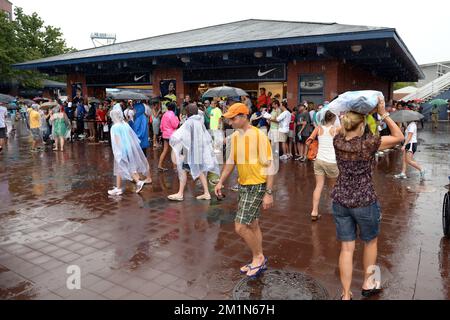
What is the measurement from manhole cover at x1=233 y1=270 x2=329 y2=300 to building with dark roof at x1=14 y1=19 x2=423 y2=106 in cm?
903

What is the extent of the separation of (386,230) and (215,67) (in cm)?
1152

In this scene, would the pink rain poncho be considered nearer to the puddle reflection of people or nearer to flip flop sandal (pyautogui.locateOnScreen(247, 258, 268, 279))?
flip flop sandal (pyautogui.locateOnScreen(247, 258, 268, 279))

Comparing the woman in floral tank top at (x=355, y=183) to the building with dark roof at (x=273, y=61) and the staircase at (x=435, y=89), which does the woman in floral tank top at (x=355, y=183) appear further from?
the staircase at (x=435, y=89)

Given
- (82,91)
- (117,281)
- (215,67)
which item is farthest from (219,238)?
(82,91)

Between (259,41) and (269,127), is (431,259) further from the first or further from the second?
(259,41)

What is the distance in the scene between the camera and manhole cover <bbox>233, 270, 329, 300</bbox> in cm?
358

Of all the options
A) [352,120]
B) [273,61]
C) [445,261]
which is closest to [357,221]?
[352,120]

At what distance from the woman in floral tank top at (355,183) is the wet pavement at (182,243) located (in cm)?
63

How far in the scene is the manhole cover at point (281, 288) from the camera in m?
3.58

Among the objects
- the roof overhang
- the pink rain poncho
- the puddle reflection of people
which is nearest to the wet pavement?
the puddle reflection of people

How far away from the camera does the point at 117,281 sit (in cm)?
387

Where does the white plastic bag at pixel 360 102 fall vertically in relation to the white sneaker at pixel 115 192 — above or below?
above

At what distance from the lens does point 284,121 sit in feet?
37.3

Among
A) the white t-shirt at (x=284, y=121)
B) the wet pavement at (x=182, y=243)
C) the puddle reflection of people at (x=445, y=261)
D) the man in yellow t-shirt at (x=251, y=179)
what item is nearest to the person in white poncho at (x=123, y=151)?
the wet pavement at (x=182, y=243)
